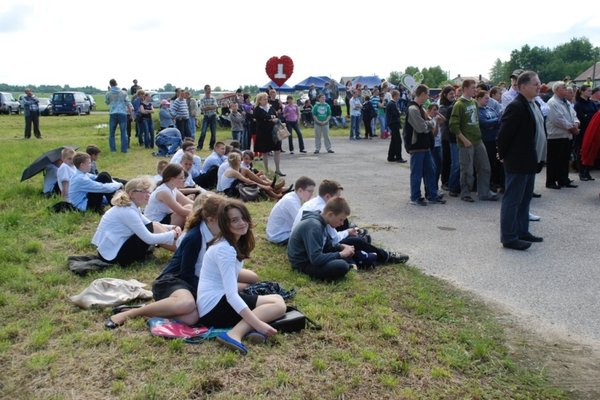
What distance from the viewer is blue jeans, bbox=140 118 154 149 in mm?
19109

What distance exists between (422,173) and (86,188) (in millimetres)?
5641

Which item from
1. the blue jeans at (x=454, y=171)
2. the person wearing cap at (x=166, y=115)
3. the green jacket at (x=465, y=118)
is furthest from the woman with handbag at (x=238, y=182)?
the person wearing cap at (x=166, y=115)

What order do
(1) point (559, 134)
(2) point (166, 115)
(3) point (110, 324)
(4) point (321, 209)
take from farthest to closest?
1. (2) point (166, 115)
2. (1) point (559, 134)
3. (4) point (321, 209)
4. (3) point (110, 324)

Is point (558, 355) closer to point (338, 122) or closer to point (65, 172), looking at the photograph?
point (65, 172)

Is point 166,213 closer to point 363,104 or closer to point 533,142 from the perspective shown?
point 533,142

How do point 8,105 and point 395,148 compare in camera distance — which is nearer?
point 395,148

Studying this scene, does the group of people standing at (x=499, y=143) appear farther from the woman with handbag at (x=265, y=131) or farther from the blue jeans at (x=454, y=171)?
the woman with handbag at (x=265, y=131)

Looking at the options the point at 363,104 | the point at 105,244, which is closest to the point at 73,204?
the point at 105,244

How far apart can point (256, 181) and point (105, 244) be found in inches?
180

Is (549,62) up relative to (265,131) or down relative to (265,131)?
up

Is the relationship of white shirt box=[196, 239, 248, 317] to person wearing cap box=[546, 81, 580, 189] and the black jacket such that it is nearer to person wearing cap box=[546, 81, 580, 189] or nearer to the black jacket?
the black jacket

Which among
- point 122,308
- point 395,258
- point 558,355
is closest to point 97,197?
point 122,308

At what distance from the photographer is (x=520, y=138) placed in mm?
6848

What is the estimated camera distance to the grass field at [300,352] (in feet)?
12.1
